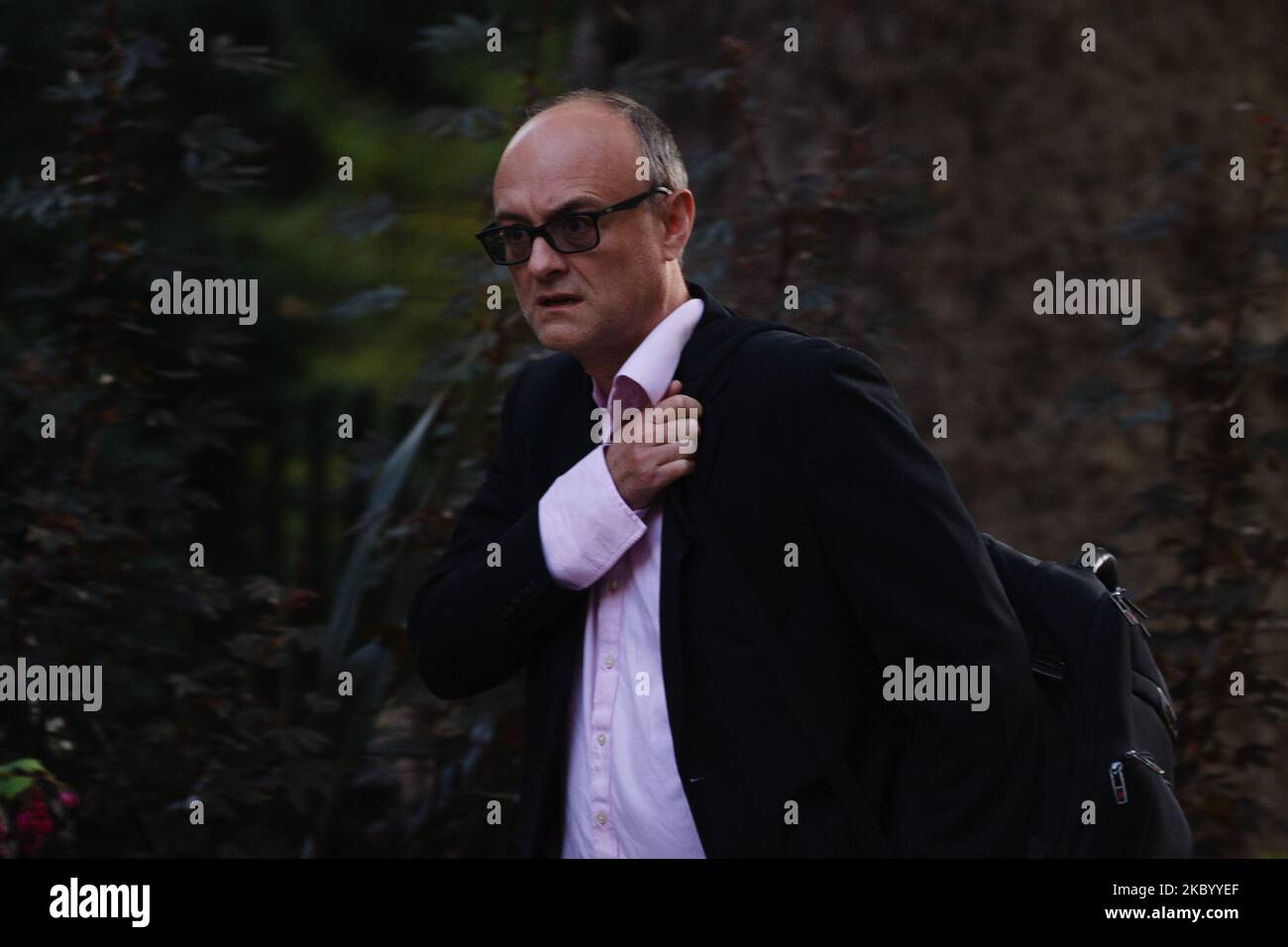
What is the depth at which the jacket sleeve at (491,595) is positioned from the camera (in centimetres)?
237

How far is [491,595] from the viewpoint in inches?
94.8

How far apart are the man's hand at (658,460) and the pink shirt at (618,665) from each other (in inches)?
0.7

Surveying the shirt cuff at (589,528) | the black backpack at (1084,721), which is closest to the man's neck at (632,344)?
the shirt cuff at (589,528)

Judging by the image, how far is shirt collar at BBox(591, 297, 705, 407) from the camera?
2.39m

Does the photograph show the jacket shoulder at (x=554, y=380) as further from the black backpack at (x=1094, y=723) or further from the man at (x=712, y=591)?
the black backpack at (x=1094, y=723)

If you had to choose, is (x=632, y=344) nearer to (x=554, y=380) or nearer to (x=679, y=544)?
(x=554, y=380)

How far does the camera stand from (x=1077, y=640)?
220 cm

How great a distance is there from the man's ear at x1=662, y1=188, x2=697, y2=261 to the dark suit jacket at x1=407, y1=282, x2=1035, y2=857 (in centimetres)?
22

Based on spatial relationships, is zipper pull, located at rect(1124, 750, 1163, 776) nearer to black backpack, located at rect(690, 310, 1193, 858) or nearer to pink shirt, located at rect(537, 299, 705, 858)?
black backpack, located at rect(690, 310, 1193, 858)

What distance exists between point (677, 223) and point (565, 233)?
213 millimetres

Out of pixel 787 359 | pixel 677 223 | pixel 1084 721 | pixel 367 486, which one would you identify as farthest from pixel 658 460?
pixel 367 486

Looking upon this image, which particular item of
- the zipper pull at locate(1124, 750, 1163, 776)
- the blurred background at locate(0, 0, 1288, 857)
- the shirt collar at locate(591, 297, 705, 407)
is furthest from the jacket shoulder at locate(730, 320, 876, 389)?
the blurred background at locate(0, 0, 1288, 857)
